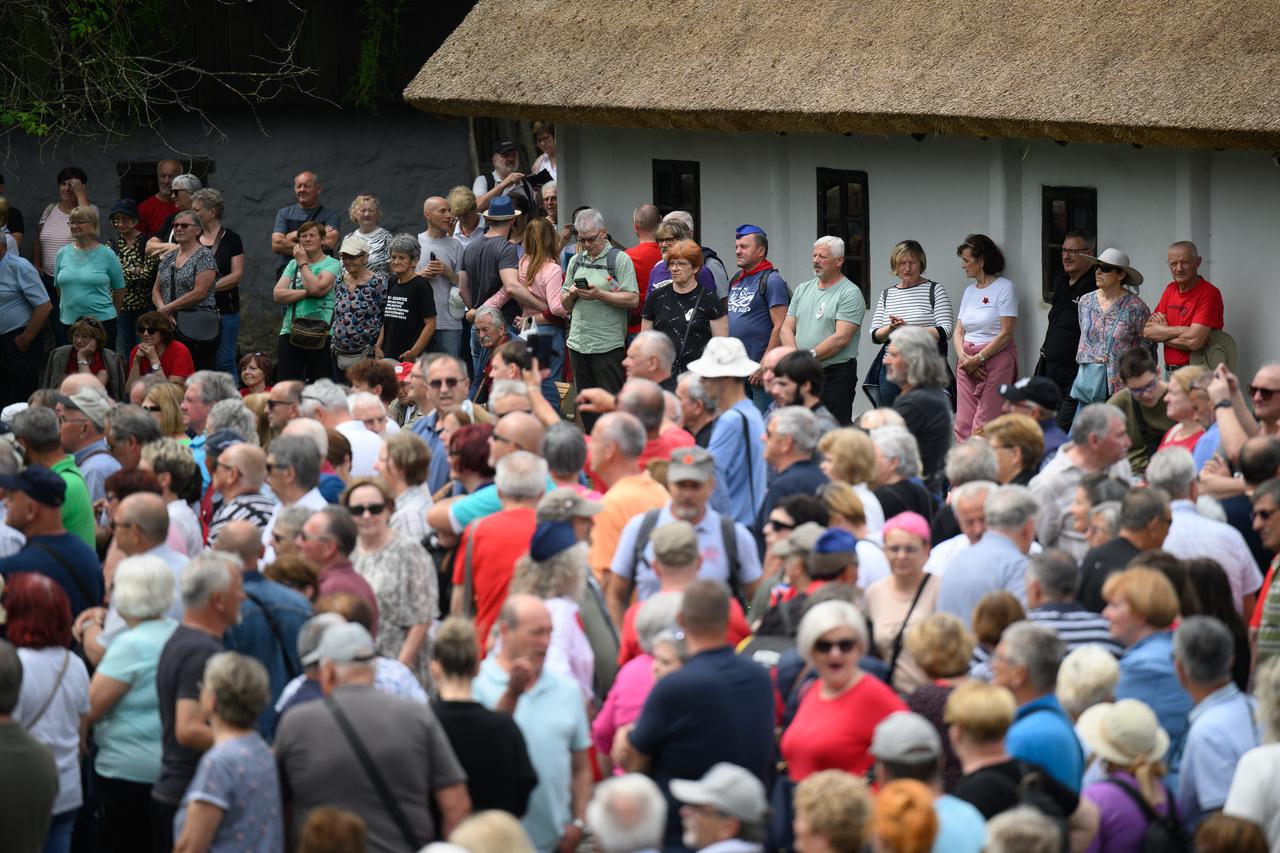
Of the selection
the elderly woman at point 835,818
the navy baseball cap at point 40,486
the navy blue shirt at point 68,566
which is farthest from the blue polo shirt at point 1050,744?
the navy baseball cap at point 40,486

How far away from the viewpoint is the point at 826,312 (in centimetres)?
1423

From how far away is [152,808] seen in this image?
7.17 m

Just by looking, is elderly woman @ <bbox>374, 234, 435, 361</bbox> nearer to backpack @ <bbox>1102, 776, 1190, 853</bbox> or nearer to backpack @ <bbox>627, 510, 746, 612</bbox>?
backpack @ <bbox>627, 510, 746, 612</bbox>

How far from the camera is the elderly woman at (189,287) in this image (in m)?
16.4

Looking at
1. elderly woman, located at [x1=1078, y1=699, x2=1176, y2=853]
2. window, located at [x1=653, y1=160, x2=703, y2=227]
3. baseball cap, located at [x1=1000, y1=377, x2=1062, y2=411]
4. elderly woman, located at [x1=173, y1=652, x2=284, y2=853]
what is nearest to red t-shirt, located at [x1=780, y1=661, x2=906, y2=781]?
elderly woman, located at [x1=1078, y1=699, x2=1176, y2=853]

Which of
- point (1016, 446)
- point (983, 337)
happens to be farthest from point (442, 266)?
point (1016, 446)

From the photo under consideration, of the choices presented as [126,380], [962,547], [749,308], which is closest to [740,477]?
[962,547]

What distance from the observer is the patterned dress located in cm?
792

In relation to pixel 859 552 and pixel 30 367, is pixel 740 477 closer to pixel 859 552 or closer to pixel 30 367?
pixel 859 552

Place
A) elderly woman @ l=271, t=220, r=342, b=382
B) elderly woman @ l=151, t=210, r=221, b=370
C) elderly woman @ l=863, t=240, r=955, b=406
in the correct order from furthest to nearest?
elderly woman @ l=151, t=210, r=221, b=370, elderly woman @ l=271, t=220, r=342, b=382, elderly woman @ l=863, t=240, r=955, b=406

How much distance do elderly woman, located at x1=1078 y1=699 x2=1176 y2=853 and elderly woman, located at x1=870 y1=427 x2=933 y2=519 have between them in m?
2.79

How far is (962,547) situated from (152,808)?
11.2ft

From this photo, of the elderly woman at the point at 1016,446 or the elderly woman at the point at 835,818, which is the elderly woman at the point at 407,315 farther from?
the elderly woman at the point at 835,818

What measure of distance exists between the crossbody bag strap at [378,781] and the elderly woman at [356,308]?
29.9 ft
